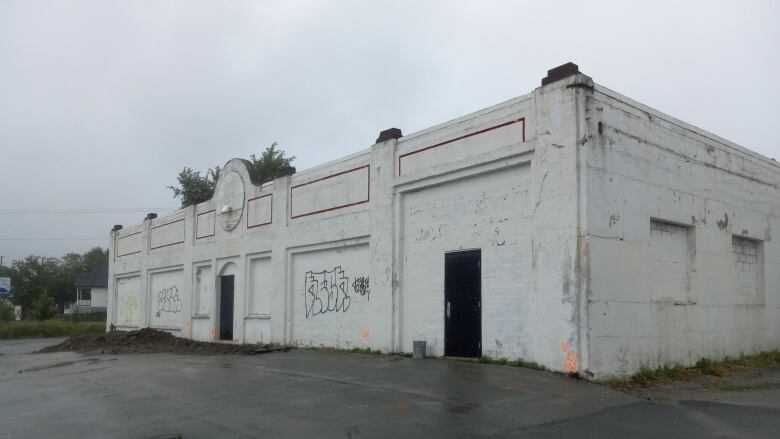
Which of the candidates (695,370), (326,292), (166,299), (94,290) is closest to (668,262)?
(695,370)

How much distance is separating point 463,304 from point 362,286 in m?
3.44

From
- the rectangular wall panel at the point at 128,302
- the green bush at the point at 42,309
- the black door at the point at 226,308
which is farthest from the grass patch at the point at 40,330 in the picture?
the black door at the point at 226,308

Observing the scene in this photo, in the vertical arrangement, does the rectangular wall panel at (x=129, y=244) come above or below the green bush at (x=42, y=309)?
above

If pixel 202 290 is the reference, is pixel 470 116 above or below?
above

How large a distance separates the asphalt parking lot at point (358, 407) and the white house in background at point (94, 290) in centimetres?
6280

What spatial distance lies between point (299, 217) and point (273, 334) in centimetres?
351

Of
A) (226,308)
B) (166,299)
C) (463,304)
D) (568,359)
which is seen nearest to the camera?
(568,359)

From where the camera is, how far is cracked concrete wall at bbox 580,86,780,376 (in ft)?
35.5

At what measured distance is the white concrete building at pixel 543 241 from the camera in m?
10.9

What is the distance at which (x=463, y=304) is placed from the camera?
13.1m

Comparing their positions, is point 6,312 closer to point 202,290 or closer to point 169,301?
point 169,301

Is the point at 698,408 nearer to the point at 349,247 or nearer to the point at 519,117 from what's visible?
the point at 519,117

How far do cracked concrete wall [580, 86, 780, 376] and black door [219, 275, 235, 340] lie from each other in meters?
13.7

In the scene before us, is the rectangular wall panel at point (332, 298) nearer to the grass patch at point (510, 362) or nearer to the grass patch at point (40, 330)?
the grass patch at point (510, 362)
